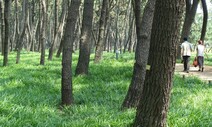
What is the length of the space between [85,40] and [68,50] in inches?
194

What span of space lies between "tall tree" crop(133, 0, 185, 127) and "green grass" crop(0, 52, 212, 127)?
2.28 ft

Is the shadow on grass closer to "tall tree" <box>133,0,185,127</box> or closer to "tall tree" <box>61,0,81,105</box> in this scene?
"tall tree" <box>61,0,81,105</box>

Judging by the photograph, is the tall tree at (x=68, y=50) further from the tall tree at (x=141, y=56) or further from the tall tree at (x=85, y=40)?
the tall tree at (x=85, y=40)

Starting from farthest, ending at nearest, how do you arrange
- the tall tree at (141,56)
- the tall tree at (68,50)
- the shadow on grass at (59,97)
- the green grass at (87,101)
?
1. the tall tree at (68,50)
2. the tall tree at (141,56)
3. the shadow on grass at (59,97)
4. the green grass at (87,101)

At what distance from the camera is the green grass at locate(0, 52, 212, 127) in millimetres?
6449

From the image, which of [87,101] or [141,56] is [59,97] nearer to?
[87,101]

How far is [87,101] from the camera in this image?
31.1 ft

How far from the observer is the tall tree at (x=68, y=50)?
8.47m

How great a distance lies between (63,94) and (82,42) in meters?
4.96

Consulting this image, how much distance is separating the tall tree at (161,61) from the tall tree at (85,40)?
7.53 m

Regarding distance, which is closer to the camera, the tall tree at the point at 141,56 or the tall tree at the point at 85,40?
the tall tree at the point at 141,56

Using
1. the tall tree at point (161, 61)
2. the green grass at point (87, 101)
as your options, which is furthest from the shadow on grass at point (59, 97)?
the tall tree at point (161, 61)

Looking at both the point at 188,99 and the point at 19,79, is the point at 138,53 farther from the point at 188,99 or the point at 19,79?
the point at 19,79

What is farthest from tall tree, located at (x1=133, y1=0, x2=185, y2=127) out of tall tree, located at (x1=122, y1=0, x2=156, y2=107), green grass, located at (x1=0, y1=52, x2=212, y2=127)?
tall tree, located at (x1=122, y1=0, x2=156, y2=107)
